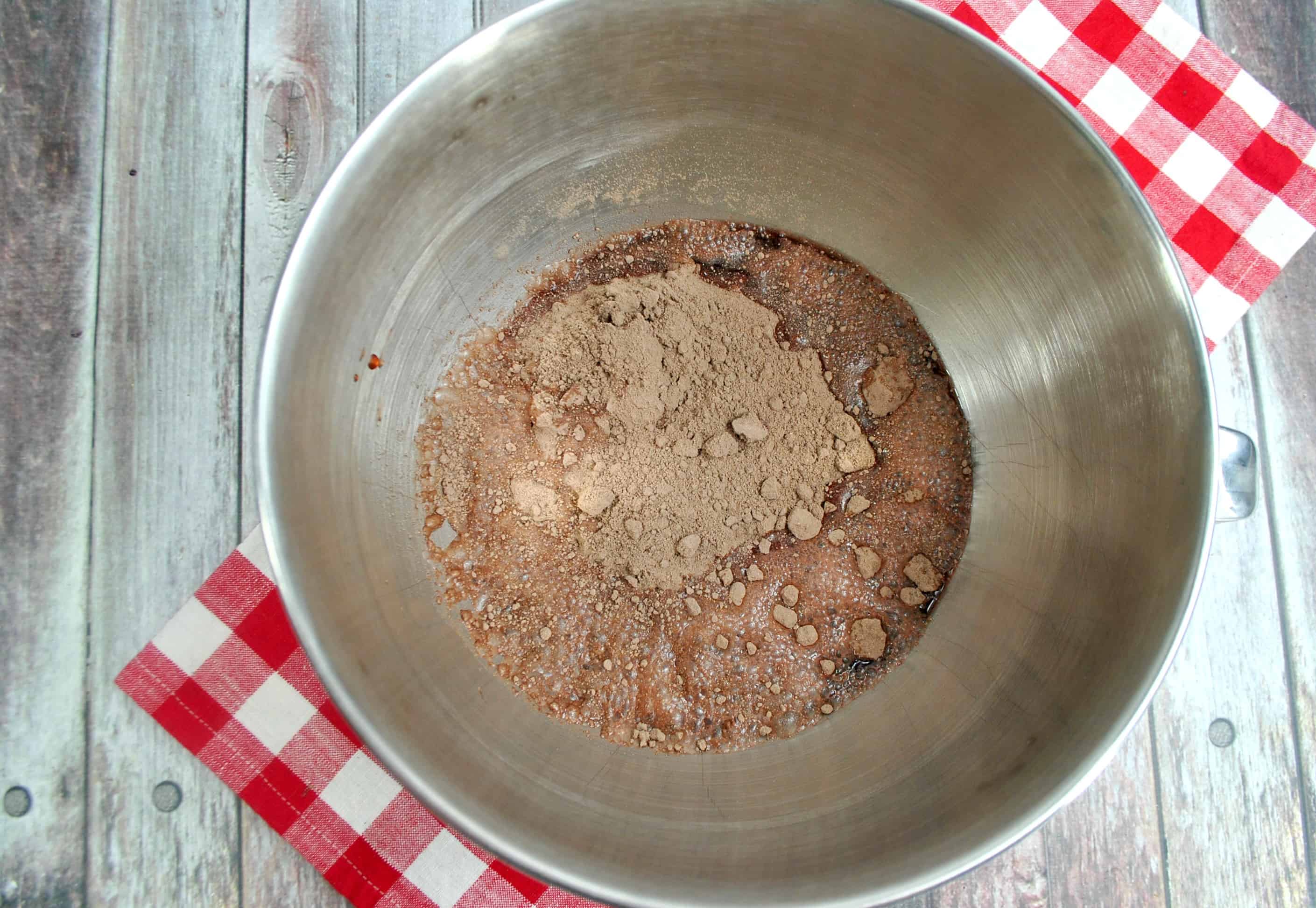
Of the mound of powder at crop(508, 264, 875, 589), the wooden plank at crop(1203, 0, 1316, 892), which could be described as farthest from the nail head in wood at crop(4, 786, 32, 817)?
the wooden plank at crop(1203, 0, 1316, 892)

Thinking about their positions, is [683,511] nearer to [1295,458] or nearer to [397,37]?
[397,37]

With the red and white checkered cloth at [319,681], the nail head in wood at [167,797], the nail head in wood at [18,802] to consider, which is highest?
the red and white checkered cloth at [319,681]

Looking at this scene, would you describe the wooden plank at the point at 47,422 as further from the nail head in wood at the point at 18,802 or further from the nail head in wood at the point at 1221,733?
the nail head in wood at the point at 1221,733

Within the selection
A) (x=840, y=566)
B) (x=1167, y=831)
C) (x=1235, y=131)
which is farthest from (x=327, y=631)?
(x=1235, y=131)

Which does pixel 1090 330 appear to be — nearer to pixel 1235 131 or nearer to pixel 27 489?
pixel 1235 131

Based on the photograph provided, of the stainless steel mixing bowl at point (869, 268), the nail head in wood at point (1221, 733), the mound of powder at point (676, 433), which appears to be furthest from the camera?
the nail head in wood at point (1221, 733)

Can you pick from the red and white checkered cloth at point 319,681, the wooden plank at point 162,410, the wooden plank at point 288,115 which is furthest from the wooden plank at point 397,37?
the red and white checkered cloth at point 319,681

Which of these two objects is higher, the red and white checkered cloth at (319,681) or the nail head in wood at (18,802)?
the red and white checkered cloth at (319,681)
